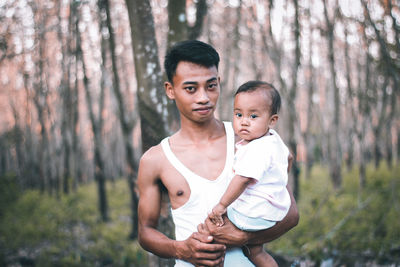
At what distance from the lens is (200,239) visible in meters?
1.78

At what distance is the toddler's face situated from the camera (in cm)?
186

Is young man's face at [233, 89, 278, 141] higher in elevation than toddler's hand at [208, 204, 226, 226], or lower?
higher

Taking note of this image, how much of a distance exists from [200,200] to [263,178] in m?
0.37

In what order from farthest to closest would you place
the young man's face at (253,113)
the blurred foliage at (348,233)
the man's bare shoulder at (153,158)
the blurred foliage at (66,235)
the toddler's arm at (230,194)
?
the blurred foliage at (66,235) < the blurred foliage at (348,233) < the man's bare shoulder at (153,158) < the young man's face at (253,113) < the toddler's arm at (230,194)

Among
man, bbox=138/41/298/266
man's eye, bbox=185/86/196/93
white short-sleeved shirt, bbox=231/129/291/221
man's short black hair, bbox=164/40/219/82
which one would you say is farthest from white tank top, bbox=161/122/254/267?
man's short black hair, bbox=164/40/219/82

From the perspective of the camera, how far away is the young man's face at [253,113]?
1.86m

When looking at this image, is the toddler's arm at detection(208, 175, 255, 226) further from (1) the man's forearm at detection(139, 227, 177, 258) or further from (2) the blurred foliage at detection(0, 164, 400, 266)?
(2) the blurred foliage at detection(0, 164, 400, 266)

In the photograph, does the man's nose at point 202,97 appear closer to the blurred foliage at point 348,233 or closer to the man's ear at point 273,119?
the man's ear at point 273,119

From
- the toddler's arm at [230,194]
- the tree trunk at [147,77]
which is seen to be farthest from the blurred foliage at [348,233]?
the toddler's arm at [230,194]

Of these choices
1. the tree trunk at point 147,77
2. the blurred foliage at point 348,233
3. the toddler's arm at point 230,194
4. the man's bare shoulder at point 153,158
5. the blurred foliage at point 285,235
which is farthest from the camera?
the blurred foliage at point 285,235

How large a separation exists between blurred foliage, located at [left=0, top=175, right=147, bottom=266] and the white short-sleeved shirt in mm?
3721

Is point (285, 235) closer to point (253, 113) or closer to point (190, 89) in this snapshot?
point (253, 113)

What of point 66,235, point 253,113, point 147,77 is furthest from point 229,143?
point 66,235

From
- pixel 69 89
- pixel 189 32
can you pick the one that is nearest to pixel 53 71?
pixel 69 89
